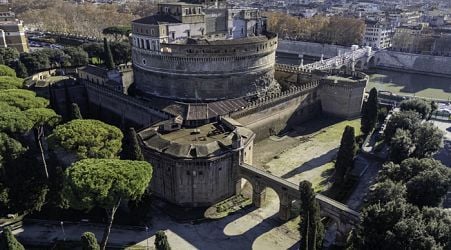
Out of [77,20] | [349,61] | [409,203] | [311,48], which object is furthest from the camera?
[77,20]

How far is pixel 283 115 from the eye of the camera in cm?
5075

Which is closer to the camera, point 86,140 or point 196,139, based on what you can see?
point 86,140

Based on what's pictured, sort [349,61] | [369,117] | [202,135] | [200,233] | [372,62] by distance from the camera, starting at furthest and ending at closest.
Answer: [372,62] < [349,61] < [369,117] < [202,135] < [200,233]

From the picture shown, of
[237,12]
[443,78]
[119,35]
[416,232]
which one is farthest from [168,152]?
[443,78]

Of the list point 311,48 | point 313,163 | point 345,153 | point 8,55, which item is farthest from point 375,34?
point 8,55

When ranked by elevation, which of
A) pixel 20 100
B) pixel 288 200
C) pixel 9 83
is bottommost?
pixel 288 200

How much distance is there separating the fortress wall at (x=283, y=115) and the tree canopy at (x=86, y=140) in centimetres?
1646

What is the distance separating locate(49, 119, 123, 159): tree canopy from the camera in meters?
31.7

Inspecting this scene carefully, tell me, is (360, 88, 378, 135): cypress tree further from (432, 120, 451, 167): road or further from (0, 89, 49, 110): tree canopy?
(0, 89, 49, 110): tree canopy

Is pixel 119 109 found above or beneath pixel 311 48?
beneath

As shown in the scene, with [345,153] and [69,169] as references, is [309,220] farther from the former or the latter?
[69,169]

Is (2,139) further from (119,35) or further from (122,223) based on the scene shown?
A: (119,35)

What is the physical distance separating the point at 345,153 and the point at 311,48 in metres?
71.1

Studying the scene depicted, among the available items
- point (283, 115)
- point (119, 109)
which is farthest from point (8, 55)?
point (283, 115)
